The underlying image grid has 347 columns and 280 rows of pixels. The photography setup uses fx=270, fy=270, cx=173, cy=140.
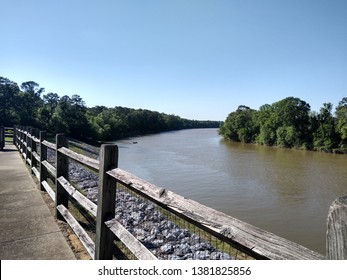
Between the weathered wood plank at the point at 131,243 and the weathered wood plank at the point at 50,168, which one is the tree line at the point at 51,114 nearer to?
the weathered wood plank at the point at 50,168

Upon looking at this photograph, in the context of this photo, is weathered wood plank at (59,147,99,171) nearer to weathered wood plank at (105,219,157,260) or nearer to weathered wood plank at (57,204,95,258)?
weathered wood plank at (105,219,157,260)

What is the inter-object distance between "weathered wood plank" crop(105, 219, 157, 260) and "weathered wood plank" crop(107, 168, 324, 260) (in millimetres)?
427

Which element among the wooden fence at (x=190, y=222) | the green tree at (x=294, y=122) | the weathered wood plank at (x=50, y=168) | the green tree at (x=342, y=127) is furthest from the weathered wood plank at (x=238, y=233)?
the green tree at (x=294, y=122)

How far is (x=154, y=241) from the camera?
20.7ft

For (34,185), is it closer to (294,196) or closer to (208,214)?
(208,214)

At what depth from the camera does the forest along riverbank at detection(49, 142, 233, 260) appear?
584 cm

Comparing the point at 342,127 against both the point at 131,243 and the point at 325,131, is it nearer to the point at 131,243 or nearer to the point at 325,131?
the point at 325,131

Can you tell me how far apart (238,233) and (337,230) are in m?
0.42

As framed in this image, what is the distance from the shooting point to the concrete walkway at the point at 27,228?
10.1ft

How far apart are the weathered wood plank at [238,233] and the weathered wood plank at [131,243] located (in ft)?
1.40

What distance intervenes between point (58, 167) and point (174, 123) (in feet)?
443

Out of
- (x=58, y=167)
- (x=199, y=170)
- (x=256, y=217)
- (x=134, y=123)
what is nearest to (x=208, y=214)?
(x=58, y=167)

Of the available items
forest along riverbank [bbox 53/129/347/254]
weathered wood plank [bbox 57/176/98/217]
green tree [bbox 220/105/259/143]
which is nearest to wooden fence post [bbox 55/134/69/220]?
weathered wood plank [bbox 57/176/98/217]

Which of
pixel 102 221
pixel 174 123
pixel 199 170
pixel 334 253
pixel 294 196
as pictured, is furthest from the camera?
pixel 174 123
